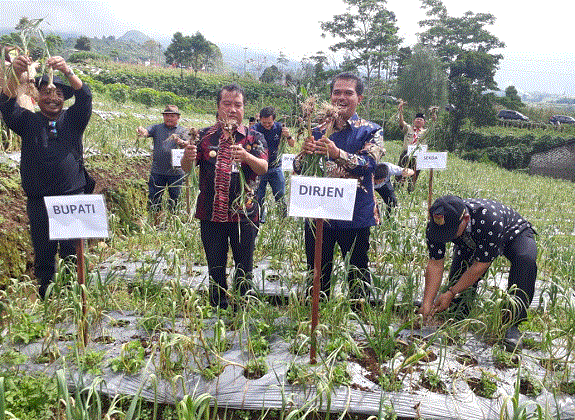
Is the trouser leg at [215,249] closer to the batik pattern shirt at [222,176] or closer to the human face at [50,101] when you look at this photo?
the batik pattern shirt at [222,176]

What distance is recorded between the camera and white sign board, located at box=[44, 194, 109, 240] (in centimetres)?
192

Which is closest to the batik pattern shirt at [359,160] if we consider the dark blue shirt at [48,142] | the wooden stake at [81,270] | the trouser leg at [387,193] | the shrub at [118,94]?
the wooden stake at [81,270]

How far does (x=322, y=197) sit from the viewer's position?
1880 mm

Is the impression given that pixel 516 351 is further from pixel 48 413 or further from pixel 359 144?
pixel 48 413

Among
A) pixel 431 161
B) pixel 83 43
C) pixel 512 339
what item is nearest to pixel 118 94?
pixel 431 161

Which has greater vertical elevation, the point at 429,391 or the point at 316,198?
the point at 316,198

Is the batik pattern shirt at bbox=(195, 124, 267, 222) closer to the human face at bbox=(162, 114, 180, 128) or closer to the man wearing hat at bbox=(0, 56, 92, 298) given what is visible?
the man wearing hat at bbox=(0, 56, 92, 298)

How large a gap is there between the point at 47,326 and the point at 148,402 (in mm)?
740

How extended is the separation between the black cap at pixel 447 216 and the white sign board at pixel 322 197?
592 millimetres

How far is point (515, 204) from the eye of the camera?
7.48 metres

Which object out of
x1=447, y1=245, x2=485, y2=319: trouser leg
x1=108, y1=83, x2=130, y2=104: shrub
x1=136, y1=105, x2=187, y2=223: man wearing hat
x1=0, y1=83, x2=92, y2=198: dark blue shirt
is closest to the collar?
x1=447, y1=245, x2=485, y2=319: trouser leg

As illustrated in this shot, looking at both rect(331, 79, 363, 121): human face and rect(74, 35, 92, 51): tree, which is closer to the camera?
rect(331, 79, 363, 121): human face

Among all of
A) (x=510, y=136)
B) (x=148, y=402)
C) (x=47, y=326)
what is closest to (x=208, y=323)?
(x=148, y=402)

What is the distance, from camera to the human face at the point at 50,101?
2.34 meters
